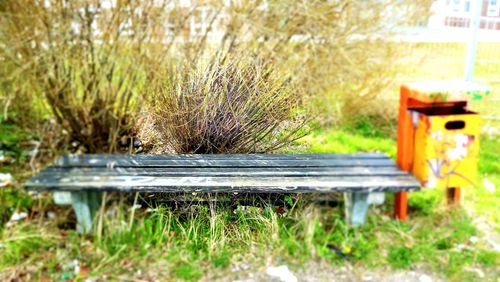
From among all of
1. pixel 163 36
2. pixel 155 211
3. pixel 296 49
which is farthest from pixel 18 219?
pixel 296 49

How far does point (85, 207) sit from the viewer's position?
587 millimetres

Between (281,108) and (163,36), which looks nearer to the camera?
(281,108)

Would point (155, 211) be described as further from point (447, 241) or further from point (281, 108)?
point (447, 241)

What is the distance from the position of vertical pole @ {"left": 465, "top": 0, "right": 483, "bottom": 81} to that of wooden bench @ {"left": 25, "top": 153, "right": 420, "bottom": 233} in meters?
0.26

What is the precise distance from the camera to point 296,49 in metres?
0.81

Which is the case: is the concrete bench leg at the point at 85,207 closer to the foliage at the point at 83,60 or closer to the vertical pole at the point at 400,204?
the foliage at the point at 83,60

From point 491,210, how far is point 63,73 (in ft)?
2.38

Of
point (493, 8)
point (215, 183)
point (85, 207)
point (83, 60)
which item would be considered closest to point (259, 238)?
point (215, 183)

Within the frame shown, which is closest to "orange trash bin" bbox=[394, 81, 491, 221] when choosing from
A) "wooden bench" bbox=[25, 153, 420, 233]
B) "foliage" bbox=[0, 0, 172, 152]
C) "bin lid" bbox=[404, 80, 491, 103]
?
"bin lid" bbox=[404, 80, 491, 103]

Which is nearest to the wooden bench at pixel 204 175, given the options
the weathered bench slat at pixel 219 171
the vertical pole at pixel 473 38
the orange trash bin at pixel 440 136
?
the weathered bench slat at pixel 219 171

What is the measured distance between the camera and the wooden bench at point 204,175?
0.54 metres

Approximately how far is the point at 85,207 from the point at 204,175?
168mm

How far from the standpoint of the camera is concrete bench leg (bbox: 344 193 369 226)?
62cm

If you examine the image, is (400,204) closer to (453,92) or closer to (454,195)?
(454,195)
